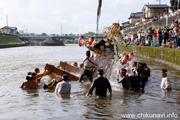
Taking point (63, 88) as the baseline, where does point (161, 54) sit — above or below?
above

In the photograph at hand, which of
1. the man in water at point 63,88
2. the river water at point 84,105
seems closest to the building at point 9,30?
the river water at point 84,105

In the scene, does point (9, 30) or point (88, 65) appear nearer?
point (88, 65)

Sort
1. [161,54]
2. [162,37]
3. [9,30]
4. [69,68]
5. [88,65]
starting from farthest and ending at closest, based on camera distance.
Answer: [9,30] < [162,37] < [161,54] < [69,68] < [88,65]

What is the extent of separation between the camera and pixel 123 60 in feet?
49.2

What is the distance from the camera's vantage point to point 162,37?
2955 cm

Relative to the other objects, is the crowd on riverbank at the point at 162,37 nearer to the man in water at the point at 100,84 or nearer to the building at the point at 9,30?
the man in water at the point at 100,84

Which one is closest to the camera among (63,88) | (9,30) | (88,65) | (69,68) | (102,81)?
(102,81)

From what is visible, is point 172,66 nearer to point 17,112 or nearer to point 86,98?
point 86,98

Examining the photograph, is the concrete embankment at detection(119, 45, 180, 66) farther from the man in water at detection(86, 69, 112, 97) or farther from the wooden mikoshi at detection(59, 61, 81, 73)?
the man in water at detection(86, 69, 112, 97)

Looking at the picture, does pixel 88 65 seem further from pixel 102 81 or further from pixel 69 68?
pixel 69 68

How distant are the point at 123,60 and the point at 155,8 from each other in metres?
84.2

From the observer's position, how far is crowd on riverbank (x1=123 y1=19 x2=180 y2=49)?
23072 mm

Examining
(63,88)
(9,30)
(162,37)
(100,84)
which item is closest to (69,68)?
(63,88)

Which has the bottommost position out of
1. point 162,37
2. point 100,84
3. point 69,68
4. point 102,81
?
point 69,68
